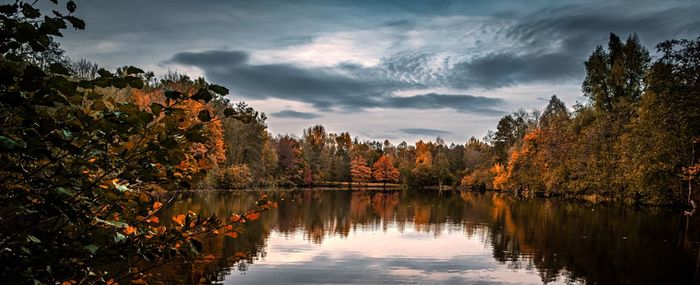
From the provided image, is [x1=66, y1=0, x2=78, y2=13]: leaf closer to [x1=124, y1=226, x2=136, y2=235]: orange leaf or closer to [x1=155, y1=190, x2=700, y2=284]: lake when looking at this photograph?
[x1=124, y1=226, x2=136, y2=235]: orange leaf

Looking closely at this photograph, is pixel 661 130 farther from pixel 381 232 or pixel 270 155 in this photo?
pixel 270 155

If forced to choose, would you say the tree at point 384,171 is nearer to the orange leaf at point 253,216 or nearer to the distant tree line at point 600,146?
the distant tree line at point 600,146

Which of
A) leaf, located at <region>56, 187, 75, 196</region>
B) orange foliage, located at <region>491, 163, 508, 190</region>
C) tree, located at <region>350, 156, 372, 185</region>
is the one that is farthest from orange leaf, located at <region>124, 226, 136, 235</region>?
tree, located at <region>350, 156, 372, 185</region>

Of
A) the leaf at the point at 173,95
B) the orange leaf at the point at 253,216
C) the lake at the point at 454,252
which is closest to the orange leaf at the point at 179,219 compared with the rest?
the orange leaf at the point at 253,216

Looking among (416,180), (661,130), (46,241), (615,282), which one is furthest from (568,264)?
(416,180)

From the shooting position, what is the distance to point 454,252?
18.8 m

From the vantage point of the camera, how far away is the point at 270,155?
7712cm

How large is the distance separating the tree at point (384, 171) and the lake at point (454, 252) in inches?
3203

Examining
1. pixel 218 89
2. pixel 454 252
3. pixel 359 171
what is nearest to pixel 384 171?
pixel 359 171

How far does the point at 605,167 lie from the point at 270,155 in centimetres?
4535

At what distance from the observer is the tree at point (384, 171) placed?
111 metres

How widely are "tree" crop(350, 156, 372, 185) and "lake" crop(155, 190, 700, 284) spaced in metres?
77.8

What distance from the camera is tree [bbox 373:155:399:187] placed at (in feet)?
364

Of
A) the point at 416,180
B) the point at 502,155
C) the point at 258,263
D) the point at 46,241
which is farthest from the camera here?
the point at 416,180
